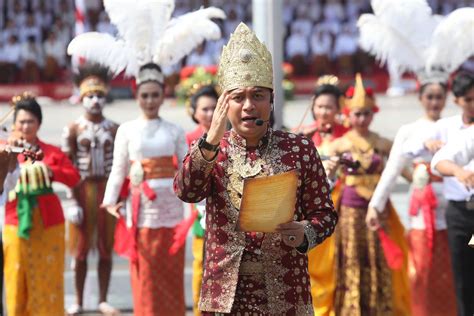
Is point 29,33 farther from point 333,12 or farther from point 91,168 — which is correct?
point 91,168

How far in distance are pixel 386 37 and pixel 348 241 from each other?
151 centimetres

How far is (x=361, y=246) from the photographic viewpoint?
27.7ft

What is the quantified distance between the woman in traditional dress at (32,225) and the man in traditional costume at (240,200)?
122 inches

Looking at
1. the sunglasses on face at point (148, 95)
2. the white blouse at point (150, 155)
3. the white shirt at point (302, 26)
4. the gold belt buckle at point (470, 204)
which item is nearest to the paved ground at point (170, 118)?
the white shirt at point (302, 26)

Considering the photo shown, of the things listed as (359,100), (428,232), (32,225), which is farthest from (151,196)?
(428,232)

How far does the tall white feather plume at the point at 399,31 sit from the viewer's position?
8.59 m

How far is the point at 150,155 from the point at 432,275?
85.9 inches

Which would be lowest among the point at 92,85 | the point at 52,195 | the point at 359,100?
the point at 52,195

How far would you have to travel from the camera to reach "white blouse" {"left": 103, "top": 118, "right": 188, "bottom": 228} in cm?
830

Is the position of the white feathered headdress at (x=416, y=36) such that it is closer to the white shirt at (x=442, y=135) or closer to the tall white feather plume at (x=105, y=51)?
the white shirt at (x=442, y=135)

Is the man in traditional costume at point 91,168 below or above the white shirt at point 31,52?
below

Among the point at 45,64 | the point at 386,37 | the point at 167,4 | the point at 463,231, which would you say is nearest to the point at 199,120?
the point at 167,4

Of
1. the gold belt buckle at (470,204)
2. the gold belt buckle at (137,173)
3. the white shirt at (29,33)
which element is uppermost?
the white shirt at (29,33)

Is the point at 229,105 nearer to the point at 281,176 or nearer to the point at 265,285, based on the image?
the point at 281,176
